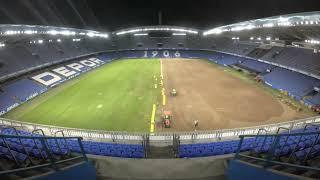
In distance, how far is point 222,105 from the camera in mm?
28625

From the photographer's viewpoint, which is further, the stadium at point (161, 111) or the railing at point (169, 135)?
the railing at point (169, 135)

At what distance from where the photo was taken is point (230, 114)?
25641mm

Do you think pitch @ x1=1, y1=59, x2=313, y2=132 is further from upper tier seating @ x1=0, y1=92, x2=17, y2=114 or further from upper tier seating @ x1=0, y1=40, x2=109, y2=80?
upper tier seating @ x1=0, y1=40, x2=109, y2=80

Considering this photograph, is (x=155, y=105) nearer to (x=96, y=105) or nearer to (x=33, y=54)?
(x=96, y=105)

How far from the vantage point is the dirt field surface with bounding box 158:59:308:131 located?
23719 millimetres

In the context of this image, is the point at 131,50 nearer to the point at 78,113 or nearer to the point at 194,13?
the point at 194,13

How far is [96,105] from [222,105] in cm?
1718

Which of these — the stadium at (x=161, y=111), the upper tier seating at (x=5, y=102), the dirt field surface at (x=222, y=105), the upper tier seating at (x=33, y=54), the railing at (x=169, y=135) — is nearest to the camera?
the stadium at (x=161, y=111)

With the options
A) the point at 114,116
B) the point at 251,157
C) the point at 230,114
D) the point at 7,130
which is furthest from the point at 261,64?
the point at 7,130

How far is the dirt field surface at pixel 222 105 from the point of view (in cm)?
2372

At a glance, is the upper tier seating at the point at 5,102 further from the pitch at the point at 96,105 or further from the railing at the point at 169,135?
the railing at the point at 169,135

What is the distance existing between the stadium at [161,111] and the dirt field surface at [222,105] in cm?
15

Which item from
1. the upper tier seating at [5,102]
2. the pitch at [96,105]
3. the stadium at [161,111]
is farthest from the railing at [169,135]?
the upper tier seating at [5,102]

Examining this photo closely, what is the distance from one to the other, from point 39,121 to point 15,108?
734 centimetres
